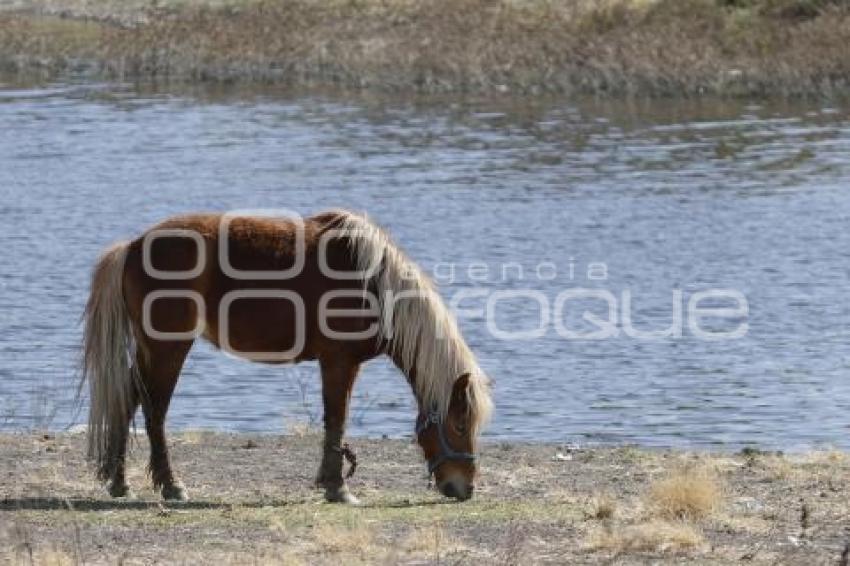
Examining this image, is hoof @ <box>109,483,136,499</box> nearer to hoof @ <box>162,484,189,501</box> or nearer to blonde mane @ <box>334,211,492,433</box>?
hoof @ <box>162,484,189,501</box>

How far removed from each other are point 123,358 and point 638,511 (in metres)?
2.87

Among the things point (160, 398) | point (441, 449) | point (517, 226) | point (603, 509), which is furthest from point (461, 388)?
point (517, 226)

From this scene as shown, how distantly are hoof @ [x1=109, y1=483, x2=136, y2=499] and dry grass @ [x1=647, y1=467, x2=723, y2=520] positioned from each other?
2826mm

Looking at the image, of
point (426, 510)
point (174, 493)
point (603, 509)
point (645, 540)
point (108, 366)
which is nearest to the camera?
point (645, 540)

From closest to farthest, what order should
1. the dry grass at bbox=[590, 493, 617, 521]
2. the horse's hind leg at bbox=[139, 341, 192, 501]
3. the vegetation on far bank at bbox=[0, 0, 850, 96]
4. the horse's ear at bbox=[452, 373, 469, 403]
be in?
the dry grass at bbox=[590, 493, 617, 521] → the horse's ear at bbox=[452, 373, 469, 403] → the horse's hind leg at bbox=[139, 341, 192, 501] → the vegetation on far bank at bbox=[0, 0, 850, 96]

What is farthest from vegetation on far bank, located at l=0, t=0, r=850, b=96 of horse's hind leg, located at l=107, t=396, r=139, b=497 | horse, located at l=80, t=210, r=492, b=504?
horse's hind leg, located at l=107, t=396, r=139, b=497

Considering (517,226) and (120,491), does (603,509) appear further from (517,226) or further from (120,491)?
(517,226)

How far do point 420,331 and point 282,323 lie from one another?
0.82 meters

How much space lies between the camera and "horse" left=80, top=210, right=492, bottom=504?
30.6 ft

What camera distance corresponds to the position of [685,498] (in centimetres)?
881

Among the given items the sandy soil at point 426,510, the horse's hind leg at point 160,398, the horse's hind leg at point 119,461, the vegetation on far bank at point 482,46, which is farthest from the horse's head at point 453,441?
the vegetation on far bank at point 482,46

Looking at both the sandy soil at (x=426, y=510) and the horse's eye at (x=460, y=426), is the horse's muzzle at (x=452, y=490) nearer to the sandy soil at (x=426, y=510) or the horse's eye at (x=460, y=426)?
the sandy soil at (x=426, y=510)

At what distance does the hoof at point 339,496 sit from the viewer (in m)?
9.46

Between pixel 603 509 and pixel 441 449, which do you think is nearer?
pixel 603 509
